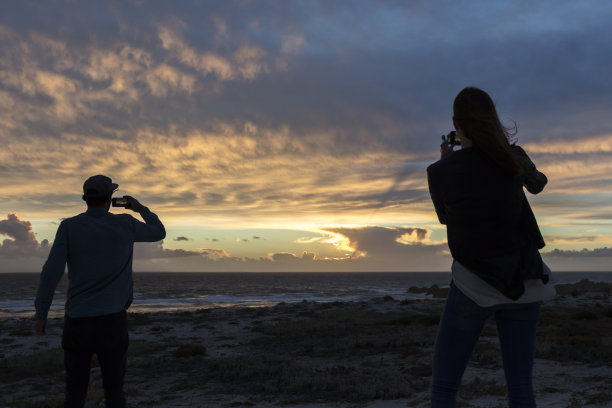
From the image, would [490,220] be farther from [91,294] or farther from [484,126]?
[91,294]

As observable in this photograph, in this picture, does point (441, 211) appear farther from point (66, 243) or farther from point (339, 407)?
point (339, 407)

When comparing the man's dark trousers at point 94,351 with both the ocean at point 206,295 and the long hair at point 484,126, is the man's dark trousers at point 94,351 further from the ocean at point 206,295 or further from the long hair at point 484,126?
the ocean at point 206,295

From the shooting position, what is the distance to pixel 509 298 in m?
2.17

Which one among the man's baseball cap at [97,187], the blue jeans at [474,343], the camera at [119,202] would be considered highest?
the man's baseball cap at [97,187]

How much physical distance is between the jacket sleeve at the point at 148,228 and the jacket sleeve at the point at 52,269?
0.53m

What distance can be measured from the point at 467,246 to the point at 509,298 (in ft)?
0.97

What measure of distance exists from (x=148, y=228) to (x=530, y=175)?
291 centimetres

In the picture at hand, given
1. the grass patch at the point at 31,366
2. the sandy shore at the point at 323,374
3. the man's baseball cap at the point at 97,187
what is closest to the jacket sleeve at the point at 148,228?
the man's baseball cap at the point at 97,187

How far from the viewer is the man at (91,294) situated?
11.4ft

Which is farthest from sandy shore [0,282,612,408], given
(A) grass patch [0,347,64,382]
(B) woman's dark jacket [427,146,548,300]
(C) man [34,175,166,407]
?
(B) woman's dark jacket [427,146,548,300]

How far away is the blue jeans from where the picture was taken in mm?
2232

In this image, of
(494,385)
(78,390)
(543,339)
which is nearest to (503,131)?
(78,390)

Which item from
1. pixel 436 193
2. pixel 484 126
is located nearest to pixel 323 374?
pixel 436 193

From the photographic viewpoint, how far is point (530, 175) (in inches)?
92.4
